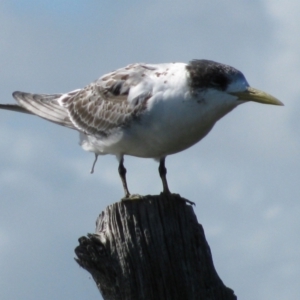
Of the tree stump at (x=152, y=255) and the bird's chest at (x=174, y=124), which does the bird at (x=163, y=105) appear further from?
the tree stump at (x=152, y=255)

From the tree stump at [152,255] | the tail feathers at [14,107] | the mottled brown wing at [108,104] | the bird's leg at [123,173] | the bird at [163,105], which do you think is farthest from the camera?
the tail feathers at [14,107]

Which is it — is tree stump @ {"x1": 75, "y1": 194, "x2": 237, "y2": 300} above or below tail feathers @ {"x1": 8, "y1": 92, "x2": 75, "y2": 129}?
below

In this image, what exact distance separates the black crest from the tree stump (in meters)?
2.59

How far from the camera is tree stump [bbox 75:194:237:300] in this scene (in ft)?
25.1

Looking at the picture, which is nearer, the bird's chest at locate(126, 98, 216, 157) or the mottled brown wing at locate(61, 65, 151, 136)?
the bird's chest at locate(126, 98, 216, 157)

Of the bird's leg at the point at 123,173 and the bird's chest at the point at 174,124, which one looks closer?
the bird's chest at the point at 174,124

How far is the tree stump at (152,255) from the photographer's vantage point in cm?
764

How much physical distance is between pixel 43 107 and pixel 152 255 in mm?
7093

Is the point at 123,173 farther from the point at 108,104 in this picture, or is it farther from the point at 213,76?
the point at 213,76

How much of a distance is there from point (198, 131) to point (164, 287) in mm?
3257

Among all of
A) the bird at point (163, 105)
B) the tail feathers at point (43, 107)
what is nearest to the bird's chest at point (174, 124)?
the bird at point (163, 105)

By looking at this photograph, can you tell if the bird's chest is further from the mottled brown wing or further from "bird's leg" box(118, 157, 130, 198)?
"bird's leg" box(118, 157, 130, 198)

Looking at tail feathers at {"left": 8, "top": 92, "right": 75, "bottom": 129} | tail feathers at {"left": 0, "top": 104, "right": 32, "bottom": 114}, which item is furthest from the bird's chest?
tail feathers at {"left": 0, "top": 104, "right": 32, "bottom": 114}

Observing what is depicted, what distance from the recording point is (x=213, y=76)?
10.6 m
